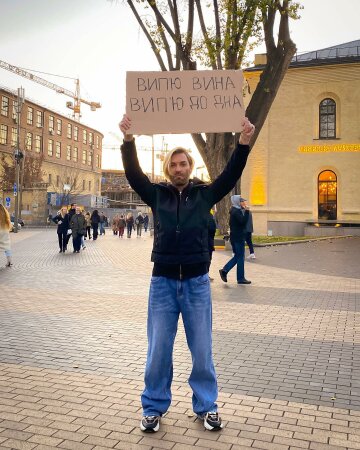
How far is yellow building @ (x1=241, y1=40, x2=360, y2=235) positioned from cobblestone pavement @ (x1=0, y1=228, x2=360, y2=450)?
2274 centimetres

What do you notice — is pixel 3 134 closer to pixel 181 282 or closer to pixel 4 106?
pixel 4 106

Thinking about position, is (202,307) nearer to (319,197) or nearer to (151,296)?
(151,296)

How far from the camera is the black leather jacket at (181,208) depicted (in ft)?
12.2

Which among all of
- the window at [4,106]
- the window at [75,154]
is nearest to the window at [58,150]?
the window at [75,154]

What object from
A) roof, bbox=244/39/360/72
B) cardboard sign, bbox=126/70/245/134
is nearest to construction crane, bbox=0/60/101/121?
roof, bbox=244/39/360/72

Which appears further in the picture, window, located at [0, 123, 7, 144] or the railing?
window, located at [0, 123, 7, 144]

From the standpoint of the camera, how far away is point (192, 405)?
3982 millimetres

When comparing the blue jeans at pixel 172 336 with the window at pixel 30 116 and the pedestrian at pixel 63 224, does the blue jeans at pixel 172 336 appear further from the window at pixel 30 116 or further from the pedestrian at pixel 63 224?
the window at pixel 30 116

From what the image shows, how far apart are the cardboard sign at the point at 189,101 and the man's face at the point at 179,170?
38cm

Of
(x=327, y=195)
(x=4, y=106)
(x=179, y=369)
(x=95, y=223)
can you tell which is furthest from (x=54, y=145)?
(x=179, y=369)

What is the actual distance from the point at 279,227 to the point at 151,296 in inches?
1167

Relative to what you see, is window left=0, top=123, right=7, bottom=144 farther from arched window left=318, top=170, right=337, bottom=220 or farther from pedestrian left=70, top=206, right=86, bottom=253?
pedestrian left=70, top=206, right=86, bottom=253

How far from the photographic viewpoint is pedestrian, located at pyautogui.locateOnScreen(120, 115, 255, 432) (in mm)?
3719

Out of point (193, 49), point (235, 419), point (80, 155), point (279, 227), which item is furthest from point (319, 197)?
point (80, 155)
